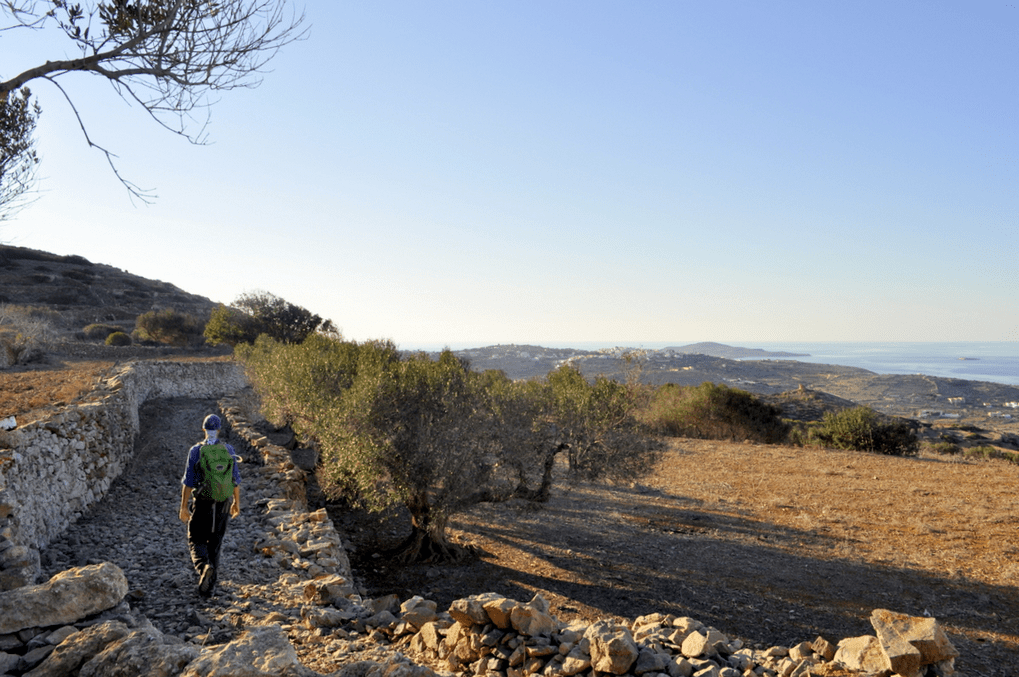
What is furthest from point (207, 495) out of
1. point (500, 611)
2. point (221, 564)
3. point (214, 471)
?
point (500, 611)

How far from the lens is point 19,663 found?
4.22 metres

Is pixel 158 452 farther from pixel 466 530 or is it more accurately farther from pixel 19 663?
pixel 19 663

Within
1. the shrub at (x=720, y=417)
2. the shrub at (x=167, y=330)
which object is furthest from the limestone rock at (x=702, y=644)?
the shrub at (x=167, y=330)

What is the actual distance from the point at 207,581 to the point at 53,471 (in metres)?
4.28

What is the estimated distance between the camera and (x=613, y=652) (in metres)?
5.70

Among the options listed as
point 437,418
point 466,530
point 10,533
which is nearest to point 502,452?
point 437,418

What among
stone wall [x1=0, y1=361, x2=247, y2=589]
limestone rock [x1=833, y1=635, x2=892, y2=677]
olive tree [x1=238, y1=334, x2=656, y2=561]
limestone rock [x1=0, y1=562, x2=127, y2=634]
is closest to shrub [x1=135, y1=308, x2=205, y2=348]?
stone wall [x1=0, y1=361, x2=247, y2=589]

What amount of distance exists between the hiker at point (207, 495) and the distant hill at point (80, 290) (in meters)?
58.5

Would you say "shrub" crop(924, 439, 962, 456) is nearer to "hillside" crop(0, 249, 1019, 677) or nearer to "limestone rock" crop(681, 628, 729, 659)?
"hillside" crop(0, 249, 1019, 677)

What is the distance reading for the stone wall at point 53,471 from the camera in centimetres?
661

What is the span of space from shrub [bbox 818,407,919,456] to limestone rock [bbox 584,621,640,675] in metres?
30.1

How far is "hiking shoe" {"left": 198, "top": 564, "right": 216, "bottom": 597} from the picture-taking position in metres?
6.73

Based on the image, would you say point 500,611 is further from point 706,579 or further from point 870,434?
point 870,434

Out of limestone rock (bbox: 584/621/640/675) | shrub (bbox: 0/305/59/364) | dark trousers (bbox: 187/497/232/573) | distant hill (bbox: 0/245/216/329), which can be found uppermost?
distant hill (bbox: 0/245/216/329)
